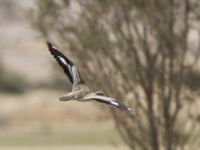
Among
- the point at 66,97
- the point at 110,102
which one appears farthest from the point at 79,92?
the point at 66,97

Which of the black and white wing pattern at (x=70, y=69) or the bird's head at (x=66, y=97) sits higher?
the black and white wing pattern at (x=70, y=69)

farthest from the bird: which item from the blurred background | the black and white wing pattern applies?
the blurred background

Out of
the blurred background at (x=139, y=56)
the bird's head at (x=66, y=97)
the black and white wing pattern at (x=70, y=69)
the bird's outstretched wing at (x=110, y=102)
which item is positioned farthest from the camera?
the blurred background at (x=139, y=56)

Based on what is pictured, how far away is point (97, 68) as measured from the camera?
18.8 metres

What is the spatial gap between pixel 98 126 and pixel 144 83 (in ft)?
85.3

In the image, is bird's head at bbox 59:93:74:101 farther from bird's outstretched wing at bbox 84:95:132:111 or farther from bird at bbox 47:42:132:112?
bird's outstretched wing at bbox 84:95:132:111

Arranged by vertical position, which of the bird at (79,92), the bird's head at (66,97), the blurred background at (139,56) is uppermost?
the blurred background at (139,56)

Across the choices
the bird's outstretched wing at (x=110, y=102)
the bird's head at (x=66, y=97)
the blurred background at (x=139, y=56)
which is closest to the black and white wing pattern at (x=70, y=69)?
the bird's outstretched wing at (x=110, y=102)

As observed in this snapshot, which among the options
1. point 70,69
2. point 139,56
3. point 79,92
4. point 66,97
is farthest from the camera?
point 139,56

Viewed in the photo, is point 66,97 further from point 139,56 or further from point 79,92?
point 139,56

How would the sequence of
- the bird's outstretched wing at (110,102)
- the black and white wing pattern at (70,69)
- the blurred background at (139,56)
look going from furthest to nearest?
1. the blurred background at (139,56)
2. the black and white wing pattern at (70,69)
3. the bird's outstretched wing at (110,102)

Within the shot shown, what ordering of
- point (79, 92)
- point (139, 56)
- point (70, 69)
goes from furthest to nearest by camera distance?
point (139, 56) → point (70, 69) → point (79, 92)

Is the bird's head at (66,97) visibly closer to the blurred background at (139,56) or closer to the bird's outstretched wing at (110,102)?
the bird's outstretched wing at (110,102)

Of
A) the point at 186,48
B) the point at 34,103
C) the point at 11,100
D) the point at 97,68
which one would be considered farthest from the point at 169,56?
the point at 11,100
